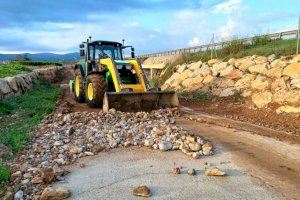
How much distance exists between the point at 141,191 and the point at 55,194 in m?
1.32

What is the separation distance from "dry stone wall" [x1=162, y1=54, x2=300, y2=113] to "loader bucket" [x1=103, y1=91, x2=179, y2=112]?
3483mm

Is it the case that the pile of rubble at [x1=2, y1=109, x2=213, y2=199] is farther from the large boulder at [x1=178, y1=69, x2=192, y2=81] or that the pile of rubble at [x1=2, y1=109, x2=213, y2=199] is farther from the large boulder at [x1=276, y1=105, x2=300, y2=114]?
the large boulder at [x1=178, y1=69, x2=192, y2=81]

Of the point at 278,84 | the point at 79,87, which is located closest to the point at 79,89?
the point at 79,87

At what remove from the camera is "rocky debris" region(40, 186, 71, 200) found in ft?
22.0

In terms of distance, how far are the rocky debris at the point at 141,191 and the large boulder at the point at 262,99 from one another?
9882 mm

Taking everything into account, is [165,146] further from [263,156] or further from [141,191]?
[141,191]

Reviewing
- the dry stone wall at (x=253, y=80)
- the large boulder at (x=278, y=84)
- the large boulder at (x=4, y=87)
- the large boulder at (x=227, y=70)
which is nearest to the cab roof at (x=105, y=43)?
the large boulder at (x=4, y=87)

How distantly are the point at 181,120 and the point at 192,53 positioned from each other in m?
15.0

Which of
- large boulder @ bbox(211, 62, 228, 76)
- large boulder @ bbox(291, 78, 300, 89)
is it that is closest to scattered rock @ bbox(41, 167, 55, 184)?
large boulder @ bbox(291, 78, 300, 89)

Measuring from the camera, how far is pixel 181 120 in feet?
44.1

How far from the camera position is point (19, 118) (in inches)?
512

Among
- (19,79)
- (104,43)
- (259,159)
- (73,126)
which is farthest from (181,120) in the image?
(19,79)

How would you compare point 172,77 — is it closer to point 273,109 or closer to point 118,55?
point 118,55

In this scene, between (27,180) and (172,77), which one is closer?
(27,180)
